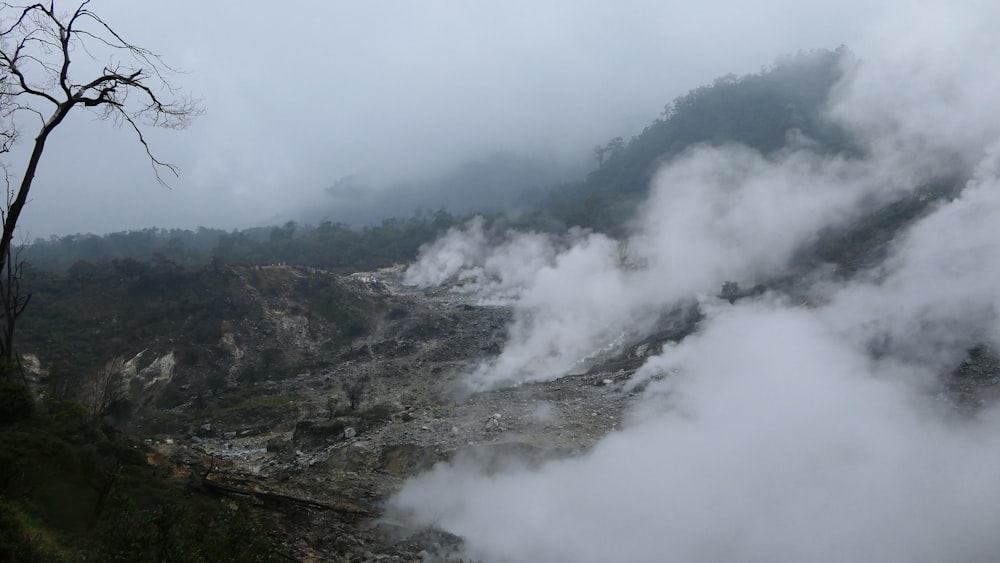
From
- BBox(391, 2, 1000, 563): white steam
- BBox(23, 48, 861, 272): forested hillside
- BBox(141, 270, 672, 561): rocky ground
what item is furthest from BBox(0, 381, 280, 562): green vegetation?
BBox(23, 48, 861, 272): forested hillside

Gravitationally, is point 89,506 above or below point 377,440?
below

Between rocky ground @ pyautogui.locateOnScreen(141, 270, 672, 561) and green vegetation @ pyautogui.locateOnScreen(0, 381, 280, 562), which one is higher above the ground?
rocky ground @ pyautogui.locateOnScreen(141, 270, 672, 561)

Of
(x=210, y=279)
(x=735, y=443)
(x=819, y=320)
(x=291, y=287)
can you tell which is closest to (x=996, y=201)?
(x=819, y=320)

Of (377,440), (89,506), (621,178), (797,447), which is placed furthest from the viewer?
(621,178)

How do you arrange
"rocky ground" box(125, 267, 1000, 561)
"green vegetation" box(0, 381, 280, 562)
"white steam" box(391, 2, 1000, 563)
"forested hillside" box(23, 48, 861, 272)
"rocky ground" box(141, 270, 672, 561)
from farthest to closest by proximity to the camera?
"forested hillside" box(23, 48, 861, 272) → "rocky ground" box(125, 267, 1000, 561) → "rocky ground" box(141, 270, 672, 561) → "white steam" box(391, 2, 1000, 563) → "green vegetation" box(0, 381, 280, 562)

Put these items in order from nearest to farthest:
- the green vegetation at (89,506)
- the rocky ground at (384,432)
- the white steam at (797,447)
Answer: the green vegetation at (89,506), the white steam at (797,447), the rocky ground at (384,432)

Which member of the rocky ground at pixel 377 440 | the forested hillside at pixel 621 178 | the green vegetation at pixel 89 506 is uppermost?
the forested hillside at pixel 621 178

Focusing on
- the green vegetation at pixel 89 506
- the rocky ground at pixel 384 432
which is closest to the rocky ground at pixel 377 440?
the rocky ground at pixel 384 432

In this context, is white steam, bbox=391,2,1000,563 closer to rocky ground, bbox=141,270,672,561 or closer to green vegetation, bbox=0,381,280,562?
rocky ground, bbox=141,270,672,561

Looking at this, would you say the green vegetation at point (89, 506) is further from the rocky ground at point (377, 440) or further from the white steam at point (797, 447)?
the white steam at point (797, 447)

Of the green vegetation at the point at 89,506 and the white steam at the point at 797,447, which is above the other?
the white steam at the point at 797,447

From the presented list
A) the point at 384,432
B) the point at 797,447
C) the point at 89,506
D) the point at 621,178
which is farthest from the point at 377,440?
the point at 621,178

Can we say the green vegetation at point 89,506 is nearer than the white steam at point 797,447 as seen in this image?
Yes

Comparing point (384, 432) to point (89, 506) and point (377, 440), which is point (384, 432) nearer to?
point (377, 440)
